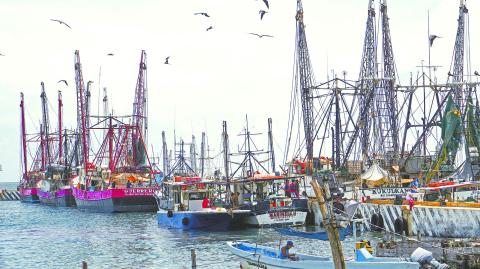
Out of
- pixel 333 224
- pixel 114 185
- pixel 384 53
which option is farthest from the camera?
pixel 114 185

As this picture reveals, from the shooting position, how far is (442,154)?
6341 cm

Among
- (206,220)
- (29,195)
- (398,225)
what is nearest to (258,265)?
(398,225)

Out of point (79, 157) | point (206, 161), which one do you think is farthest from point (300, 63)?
point (79, 157)

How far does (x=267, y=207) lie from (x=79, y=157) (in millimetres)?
95427

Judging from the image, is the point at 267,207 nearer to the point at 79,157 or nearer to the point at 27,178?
the point at 79,157

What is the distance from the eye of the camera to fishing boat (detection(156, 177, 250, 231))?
6119 centimetres

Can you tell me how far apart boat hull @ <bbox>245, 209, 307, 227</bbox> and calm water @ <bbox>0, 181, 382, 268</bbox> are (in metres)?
1.00

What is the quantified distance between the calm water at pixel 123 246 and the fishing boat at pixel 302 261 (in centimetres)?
613

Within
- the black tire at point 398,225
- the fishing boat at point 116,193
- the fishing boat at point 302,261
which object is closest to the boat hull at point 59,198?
the fishing boat at point 116,193

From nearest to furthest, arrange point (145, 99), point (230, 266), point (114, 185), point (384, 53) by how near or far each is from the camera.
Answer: point (230, 266) → point (384, 53) → point (114, 185) → point (145, 99)

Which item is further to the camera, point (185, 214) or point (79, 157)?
point (79, 157)

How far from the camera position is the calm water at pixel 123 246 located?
150 ft

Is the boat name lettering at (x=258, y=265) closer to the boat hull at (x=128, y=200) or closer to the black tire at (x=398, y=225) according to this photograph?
the black tire at (x=398, y=225)

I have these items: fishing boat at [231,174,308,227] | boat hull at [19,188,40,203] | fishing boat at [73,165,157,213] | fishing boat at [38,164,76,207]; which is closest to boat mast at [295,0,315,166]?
fishing boat at [231,174,308,227]
